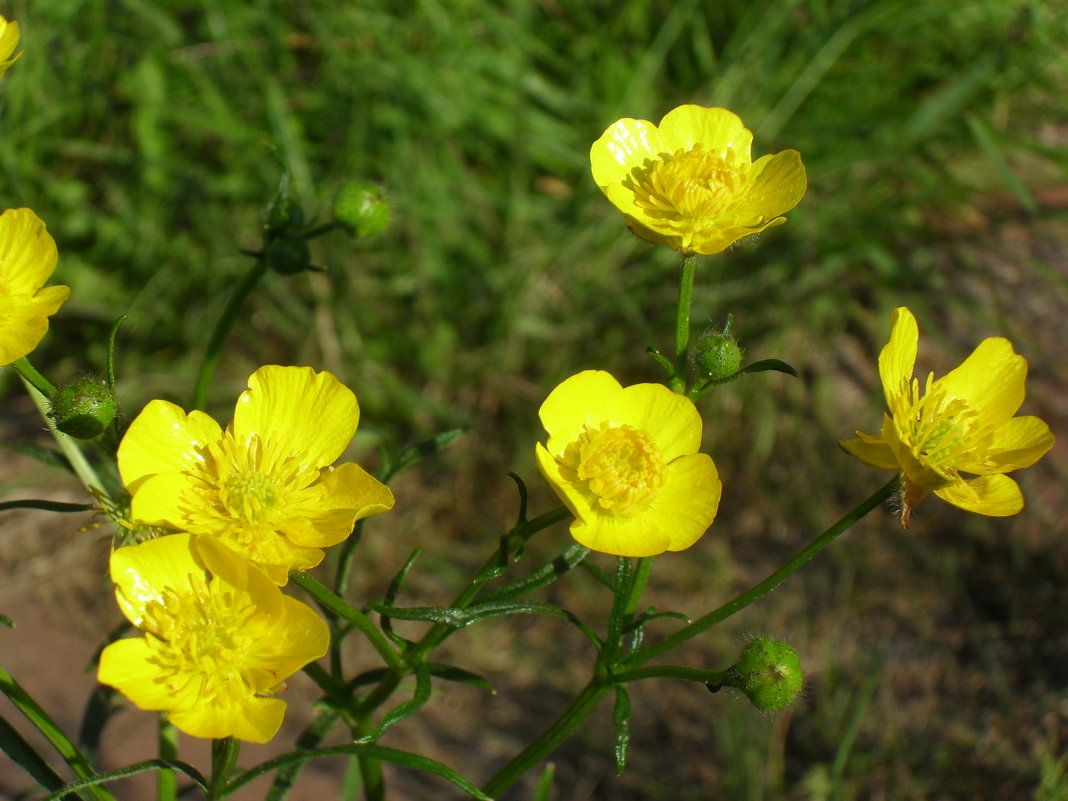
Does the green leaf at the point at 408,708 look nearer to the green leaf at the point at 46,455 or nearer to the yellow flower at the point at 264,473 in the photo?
the yellow flower at the point at 264,473

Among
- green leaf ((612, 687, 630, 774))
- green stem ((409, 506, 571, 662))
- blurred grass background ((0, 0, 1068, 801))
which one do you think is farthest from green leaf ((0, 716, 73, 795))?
blurred grass background ((0, 0, 1068, 801))

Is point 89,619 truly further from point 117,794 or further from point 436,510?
point 436,510

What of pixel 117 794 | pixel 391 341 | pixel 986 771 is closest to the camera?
pixel 117 794

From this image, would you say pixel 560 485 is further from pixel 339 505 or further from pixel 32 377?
pixel 32 377

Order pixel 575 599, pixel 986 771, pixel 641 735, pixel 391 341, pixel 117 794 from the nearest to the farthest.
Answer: pixel 117 794 → pixel 986 771 → pixel 641 735 → pixel 575 599 → pixel 391 341

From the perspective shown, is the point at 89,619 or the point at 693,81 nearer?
the point at 89,619

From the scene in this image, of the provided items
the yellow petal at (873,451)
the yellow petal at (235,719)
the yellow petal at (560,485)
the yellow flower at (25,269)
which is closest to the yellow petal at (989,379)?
the yellow petal at (873,451)

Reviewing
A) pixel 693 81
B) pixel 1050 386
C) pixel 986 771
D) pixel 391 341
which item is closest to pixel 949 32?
pixel 693 81

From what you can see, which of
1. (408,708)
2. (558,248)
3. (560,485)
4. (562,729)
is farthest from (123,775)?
(558,248)

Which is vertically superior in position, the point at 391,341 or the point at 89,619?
the point at 391,341
